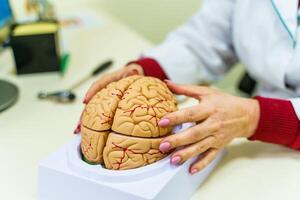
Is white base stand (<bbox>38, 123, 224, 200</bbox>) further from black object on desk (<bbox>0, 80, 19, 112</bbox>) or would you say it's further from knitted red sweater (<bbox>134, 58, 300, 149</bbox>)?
black object on desk (<bbox>0, 80, 19, 112</bbox>)

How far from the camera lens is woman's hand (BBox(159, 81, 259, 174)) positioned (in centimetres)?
82

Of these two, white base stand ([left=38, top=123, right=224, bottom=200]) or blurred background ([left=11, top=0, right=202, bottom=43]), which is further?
blurred background ([left=11, top=0, right=202, bottom=43])

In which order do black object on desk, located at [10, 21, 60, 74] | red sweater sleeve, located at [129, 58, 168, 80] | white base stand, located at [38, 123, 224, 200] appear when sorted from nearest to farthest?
white base stand, located at [38, 123, 224, 200] → red sweater sleeve, located at [129, 58, 168, 80] → black object on desk, located at [10, 21, 60, 74]

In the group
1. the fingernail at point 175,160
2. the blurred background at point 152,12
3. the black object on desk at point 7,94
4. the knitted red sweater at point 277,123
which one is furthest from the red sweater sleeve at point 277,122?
the blurred background at point 152,12

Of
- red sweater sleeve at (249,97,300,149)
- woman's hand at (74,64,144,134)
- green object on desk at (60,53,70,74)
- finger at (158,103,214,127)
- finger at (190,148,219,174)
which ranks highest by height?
finger at (158,103,214,127)

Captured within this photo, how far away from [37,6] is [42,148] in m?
0.56

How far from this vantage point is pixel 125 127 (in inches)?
31.3

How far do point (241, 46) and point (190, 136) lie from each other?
1.27 feet

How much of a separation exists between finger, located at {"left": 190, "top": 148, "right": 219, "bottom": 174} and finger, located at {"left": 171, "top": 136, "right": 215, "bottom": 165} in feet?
0.04

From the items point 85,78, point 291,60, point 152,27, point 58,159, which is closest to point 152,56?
point 85,78

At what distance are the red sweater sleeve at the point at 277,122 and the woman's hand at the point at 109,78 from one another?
28cm

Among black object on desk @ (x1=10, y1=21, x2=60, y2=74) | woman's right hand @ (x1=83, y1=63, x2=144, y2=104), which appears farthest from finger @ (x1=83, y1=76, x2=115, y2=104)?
black object on desk @ (x1=10, y1=21, x2=60, y2=74)

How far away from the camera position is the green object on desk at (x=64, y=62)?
1336 mm

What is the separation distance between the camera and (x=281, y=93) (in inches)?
43.2
